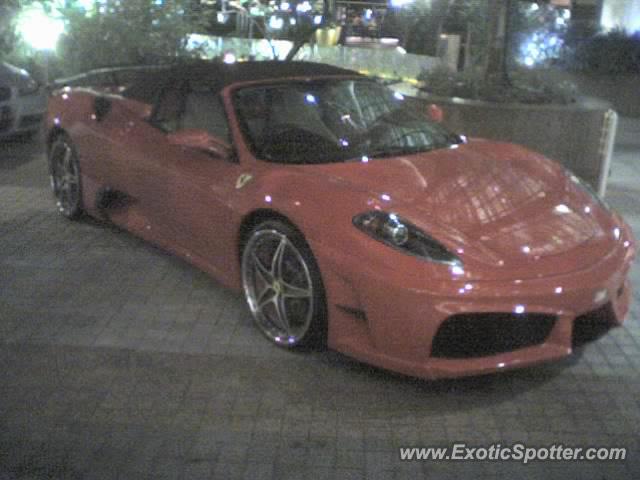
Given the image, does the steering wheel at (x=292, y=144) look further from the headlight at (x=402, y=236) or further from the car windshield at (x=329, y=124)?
the headlight at (x=402, y=236)

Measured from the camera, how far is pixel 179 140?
4793mm

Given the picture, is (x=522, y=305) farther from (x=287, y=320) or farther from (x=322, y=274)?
(x=287, y=320)

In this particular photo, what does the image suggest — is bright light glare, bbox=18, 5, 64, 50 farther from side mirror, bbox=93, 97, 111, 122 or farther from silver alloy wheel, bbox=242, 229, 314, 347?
silver alloy wheel, bbox=242, 229, 314, 347

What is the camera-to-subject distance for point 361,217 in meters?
3.99

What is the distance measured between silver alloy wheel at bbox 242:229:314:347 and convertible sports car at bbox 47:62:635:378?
11mm

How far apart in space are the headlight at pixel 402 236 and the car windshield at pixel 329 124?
753mm

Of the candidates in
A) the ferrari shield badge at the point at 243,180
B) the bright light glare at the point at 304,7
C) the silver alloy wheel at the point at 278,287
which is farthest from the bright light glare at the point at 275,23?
the silver alloy wheel at the point at 278,287

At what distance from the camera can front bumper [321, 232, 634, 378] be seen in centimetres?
365

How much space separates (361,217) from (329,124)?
3.73ft

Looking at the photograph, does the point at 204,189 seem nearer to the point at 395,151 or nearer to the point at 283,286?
the point at 283,286

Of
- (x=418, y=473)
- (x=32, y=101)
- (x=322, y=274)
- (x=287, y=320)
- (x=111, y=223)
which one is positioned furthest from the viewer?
(x=32, y=101)

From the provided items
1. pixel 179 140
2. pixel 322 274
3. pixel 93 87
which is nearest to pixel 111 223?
pixel 93 87

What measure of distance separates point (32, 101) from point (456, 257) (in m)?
7.24

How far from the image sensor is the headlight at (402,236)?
12.4 ft
